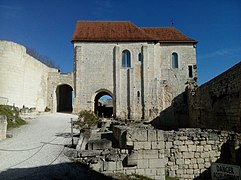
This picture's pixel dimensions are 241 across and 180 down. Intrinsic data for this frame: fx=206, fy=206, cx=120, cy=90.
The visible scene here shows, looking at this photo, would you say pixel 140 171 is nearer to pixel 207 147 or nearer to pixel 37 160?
pixel 207 147

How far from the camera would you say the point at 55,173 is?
5473 millimetres

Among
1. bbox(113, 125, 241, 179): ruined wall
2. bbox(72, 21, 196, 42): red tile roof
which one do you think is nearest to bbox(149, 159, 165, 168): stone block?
bbox(113, 125, 241, 179): ruined wall

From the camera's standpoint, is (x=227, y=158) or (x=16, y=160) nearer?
(x=16, y=160)

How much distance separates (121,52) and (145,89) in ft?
16.5

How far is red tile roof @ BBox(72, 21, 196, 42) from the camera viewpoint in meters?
23.4

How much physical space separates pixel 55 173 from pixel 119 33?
68.9 feet

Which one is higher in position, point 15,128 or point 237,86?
point 237,86

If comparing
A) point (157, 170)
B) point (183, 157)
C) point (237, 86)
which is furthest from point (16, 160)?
point (237, 86)

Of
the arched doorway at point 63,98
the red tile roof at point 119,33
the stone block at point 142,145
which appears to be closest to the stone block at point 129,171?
the stone block at point 142,145

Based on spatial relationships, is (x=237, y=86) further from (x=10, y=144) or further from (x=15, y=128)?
(x=15, y=128)

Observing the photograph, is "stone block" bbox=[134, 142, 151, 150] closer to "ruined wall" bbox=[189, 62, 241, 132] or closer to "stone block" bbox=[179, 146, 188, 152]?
"stone block" bbox=[179, 146, 188, 152]

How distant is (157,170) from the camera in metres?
6.50

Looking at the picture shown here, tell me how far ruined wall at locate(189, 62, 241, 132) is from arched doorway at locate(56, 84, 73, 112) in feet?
56.1

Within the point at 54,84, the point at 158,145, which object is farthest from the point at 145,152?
the point at 54,84
